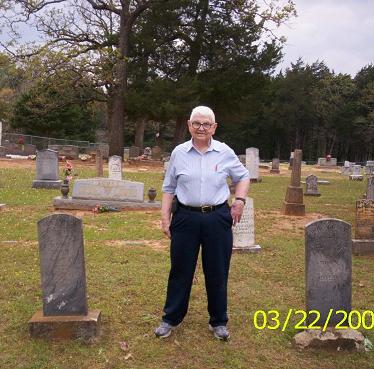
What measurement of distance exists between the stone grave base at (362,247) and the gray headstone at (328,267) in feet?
11.9

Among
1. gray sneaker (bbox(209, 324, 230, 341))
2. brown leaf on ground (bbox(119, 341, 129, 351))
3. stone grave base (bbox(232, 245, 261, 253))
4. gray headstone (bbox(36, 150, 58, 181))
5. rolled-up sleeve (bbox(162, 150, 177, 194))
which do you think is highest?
rolled-up sleeve (bbox(162, 150, 177, 194))

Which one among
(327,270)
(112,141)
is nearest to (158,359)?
(327,270)

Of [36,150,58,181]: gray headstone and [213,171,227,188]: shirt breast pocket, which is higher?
[213,171,227,188]: shirt breast pocket

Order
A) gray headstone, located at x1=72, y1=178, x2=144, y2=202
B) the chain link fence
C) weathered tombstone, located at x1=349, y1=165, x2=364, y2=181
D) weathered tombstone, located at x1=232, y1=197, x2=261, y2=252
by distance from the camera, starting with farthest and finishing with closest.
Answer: the chain link fence → weathered tombstone, located at x1=349, y1=165, x2=364, y2=181 → gray headstone, located at x1=72, y1=178, x2=144, y2=202 → weathered tombstone, located at x1=232, y1=197, x2=261, y2=252

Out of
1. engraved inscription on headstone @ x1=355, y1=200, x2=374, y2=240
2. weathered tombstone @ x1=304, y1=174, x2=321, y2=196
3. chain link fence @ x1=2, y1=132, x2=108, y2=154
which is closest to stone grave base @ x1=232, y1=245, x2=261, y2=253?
engraved inscription on headstone @ x1=355, y1=200, x2=374, y2=240

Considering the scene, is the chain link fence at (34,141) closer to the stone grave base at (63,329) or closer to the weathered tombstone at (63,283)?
the weathered tombstone at (63,283)

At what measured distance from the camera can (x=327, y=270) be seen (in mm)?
4273

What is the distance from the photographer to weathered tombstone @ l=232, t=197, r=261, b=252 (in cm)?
755

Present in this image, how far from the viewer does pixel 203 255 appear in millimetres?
4195

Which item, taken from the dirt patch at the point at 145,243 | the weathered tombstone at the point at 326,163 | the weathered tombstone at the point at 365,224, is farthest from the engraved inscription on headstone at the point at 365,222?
the weathered tombstone at the point at 326,163

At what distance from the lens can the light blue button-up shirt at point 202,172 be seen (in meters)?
3.98

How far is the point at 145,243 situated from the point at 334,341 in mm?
4504

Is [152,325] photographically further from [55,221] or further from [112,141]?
[112,141]

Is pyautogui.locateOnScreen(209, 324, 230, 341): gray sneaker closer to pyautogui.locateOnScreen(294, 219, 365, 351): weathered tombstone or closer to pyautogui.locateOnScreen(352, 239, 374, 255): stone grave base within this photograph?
pyautogui.locateOnScreen(294, 219, 365, 351): weathered tombstone
